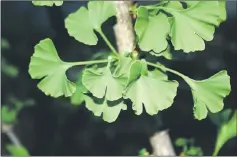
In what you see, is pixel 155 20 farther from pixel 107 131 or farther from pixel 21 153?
pixel 107 131

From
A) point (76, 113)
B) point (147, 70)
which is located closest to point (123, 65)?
point (147, 70)

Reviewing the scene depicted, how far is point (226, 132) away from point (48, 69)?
395 millimetres

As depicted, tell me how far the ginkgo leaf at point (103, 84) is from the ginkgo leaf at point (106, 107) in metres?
0.02

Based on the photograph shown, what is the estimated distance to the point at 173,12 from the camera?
0.58 meters

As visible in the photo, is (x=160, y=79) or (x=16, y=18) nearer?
(x=160, y=79)

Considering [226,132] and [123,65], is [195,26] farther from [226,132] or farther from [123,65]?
[226,132]

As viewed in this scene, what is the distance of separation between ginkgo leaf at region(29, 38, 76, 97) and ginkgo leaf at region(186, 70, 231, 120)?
7.3 inches

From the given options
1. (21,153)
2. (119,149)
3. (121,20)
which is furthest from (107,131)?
(121,20)

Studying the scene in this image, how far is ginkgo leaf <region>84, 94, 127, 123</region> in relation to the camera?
0.61 m

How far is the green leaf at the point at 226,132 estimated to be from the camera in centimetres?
84

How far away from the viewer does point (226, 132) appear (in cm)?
86

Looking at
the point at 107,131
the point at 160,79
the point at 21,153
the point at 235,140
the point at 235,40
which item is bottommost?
the point at 235,140

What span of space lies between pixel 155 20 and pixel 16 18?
4.45 feet

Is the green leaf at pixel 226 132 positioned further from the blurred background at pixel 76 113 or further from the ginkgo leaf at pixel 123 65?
the blurred background at pixel 76 113
